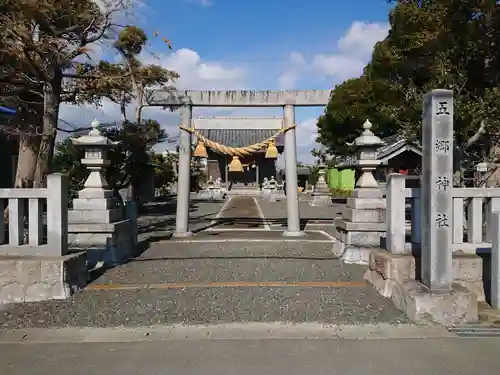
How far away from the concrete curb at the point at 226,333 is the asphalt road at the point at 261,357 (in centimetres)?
11

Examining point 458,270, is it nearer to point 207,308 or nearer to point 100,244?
point 207,308

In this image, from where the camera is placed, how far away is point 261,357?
376cm

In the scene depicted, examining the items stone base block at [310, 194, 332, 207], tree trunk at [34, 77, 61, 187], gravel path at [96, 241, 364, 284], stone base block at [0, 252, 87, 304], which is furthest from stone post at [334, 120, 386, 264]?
stone base block at [310, 194, 332, 207]

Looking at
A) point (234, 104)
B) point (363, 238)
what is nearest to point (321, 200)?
point (234, 104)

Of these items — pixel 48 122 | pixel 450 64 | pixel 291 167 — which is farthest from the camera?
pixel 291 167

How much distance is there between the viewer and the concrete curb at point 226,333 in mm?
4219

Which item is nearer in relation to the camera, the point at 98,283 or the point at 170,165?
the point at 98,283

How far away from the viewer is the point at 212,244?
1005 cm

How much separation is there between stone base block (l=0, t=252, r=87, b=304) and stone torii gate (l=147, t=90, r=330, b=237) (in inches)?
228

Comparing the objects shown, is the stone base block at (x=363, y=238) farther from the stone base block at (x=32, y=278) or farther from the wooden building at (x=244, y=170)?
the wooden building at (x=244, y=170)

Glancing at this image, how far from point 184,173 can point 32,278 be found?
608cm

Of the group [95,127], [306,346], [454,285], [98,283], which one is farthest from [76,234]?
[454,285]

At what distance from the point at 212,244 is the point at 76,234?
3.24m

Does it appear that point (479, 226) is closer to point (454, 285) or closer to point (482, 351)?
point (454, 285)
